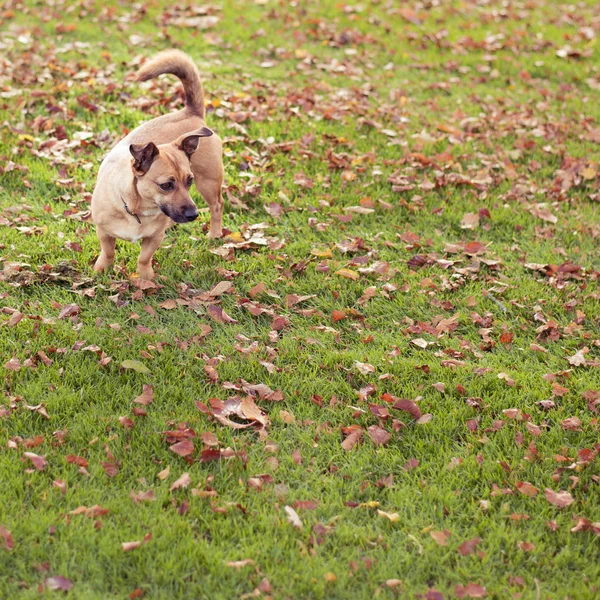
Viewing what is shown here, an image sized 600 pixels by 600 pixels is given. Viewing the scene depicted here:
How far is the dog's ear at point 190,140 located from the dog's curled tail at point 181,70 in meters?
0.65

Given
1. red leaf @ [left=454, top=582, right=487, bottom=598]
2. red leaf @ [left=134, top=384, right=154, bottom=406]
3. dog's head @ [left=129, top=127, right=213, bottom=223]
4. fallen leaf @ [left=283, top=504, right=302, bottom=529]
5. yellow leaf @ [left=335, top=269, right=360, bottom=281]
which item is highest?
dog's head @ [left=129, top=127, right=213, bottom=223]

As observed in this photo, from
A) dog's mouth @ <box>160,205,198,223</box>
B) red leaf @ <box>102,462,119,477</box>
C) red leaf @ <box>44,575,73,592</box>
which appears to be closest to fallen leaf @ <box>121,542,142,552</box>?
red leaf @ <box>44,575,73,592</box>

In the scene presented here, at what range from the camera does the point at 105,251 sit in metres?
5.34

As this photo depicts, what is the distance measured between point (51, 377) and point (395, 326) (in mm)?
2238

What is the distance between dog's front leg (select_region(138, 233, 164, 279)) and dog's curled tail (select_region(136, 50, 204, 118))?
3.68ft

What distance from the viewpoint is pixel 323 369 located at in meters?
4.75

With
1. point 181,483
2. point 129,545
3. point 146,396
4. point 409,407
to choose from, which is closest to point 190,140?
point 146,396

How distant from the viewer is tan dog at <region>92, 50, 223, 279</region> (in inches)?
193

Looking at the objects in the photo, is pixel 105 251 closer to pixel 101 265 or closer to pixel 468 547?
pixel 101 265

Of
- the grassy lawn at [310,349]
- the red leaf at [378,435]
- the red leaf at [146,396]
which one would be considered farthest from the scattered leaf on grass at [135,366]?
the red leaf at [378,435]

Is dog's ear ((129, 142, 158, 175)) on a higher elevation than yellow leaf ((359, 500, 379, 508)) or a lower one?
higher

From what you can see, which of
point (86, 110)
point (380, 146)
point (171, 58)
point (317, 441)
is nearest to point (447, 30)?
point (380, 146)

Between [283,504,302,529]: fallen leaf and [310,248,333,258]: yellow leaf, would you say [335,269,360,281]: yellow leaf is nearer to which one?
[310,248,333,258]: yellow leaf

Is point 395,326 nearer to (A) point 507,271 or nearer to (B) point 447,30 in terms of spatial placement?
(A) point 507,271
